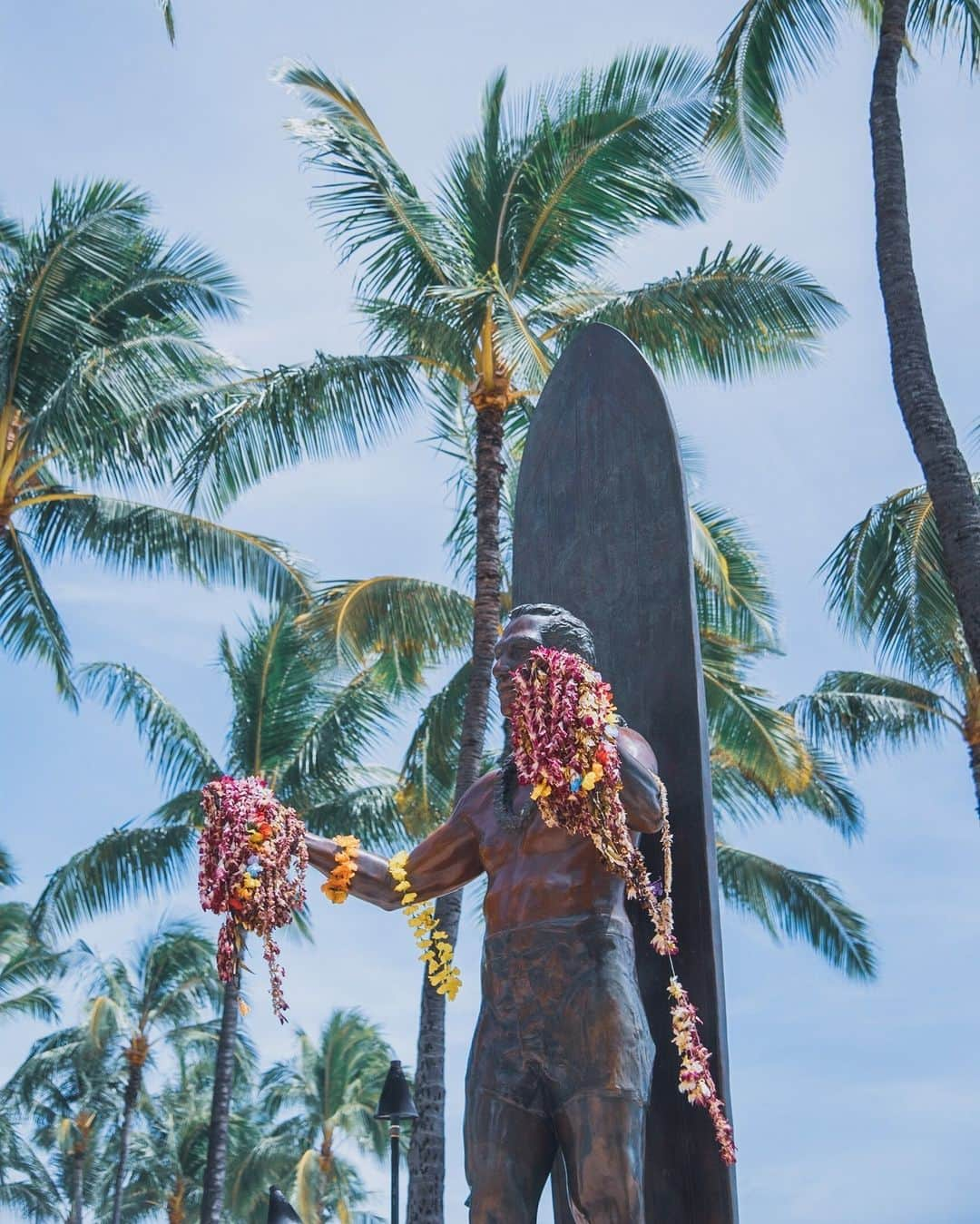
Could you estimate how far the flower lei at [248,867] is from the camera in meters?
5.12

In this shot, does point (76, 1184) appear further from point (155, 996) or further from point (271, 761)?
point (271, 761)

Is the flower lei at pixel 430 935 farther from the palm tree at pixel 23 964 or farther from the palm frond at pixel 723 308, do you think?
the palm tree at pixel 23 964

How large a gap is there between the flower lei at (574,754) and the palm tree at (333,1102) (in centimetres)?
3736

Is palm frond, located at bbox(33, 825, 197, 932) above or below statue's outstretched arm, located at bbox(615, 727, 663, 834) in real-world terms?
above

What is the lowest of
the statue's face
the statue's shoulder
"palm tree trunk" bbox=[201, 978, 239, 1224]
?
the statue's shoulder

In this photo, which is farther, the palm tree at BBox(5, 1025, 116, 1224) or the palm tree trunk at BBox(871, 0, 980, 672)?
the palm tree at BBox(5, 1025, 116, 1224)

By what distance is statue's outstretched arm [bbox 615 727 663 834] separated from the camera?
4.81 meters

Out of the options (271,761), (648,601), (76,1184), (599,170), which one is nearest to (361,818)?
(271,761)

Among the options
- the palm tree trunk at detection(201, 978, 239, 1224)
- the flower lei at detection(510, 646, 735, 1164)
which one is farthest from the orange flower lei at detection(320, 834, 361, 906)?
the palm tree trunk at detection(201, 978, 239, 1224)

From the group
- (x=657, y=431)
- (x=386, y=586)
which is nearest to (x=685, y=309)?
(x=386, y=586)

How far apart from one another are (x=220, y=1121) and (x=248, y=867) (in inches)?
703

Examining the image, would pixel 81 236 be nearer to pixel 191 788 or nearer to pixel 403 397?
pixel 403 397

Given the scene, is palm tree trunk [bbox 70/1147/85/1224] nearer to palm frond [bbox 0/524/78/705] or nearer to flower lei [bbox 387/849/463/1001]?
palm frond [bbox 0/524/78/705]

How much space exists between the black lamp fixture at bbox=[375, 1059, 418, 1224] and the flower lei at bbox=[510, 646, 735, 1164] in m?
9.95
